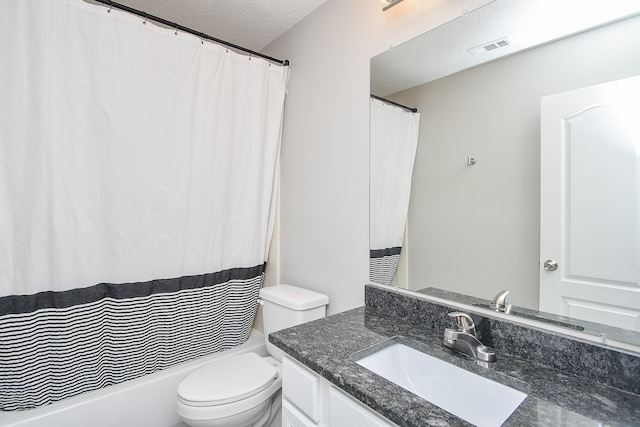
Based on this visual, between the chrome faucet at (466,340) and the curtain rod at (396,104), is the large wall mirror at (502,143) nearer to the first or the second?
the curtain rod at (396,104)

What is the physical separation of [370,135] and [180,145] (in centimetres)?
101

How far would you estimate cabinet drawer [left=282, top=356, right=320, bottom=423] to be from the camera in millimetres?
961

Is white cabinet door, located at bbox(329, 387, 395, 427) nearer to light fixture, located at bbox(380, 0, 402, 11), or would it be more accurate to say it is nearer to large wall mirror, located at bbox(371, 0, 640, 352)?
large wall mirror, located at bbox(371, 0, 640, 352)

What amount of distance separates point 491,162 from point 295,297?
3.73ft

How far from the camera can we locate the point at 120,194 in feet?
5.04

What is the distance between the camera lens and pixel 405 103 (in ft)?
4.58

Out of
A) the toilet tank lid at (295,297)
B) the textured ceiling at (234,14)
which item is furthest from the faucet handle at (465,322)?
the textured ceiling at (234,14)

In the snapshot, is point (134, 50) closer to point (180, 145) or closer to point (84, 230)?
point (180, 145)

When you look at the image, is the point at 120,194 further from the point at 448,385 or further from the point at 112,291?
the point at 448,385

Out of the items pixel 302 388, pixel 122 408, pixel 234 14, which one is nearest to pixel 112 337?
pixel 122 408

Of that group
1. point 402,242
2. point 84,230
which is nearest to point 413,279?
point 402,242

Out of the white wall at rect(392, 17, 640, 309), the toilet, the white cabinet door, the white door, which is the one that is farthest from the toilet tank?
the white door

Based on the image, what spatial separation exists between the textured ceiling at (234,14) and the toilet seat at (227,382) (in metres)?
1.92

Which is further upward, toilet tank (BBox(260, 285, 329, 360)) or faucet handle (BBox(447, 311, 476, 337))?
faucet handle (BBox(447, 311, 476, 337))
